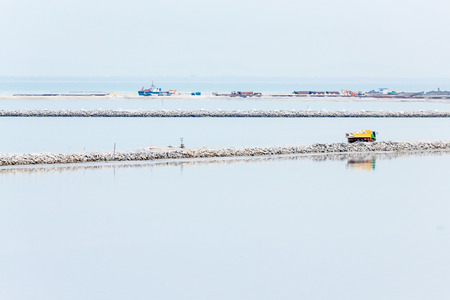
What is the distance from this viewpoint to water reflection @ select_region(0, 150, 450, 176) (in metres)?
23.7

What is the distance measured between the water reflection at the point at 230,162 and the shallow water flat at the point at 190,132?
14.5 feet

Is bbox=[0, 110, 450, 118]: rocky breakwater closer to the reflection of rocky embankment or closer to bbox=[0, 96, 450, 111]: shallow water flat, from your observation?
bbox=[0, 96, 450, 111]: shallow water flat

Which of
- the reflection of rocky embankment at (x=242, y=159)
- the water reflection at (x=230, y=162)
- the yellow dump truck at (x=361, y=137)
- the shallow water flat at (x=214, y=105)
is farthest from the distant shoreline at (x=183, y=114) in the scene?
the water reflection at (x=230, y=162)

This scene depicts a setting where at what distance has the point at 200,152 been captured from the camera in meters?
27.3

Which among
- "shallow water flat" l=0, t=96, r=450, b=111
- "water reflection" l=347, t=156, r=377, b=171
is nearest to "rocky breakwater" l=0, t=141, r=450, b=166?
"water reflection" l=347, t=156, r=377, b=171

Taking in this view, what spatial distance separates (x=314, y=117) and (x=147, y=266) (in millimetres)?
40504

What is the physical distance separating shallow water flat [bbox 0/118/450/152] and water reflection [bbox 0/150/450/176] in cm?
442

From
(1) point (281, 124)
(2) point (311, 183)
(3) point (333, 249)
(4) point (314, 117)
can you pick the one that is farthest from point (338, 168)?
(4) point (314, 117)

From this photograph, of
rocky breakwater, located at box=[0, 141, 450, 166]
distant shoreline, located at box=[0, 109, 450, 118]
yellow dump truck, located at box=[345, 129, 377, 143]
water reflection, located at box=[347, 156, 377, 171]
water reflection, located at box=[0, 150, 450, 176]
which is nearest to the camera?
water reflection, located at box=[0, 150, 450, 176]

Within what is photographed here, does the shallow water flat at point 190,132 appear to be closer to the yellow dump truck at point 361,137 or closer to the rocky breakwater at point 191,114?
the yellow dump truck at point 361,137

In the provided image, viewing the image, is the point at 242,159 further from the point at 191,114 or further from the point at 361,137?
the point at 191,114

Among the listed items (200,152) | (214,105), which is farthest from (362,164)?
(214,105)

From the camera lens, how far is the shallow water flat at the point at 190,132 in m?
32.7

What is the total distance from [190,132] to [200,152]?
1183 centimetres
